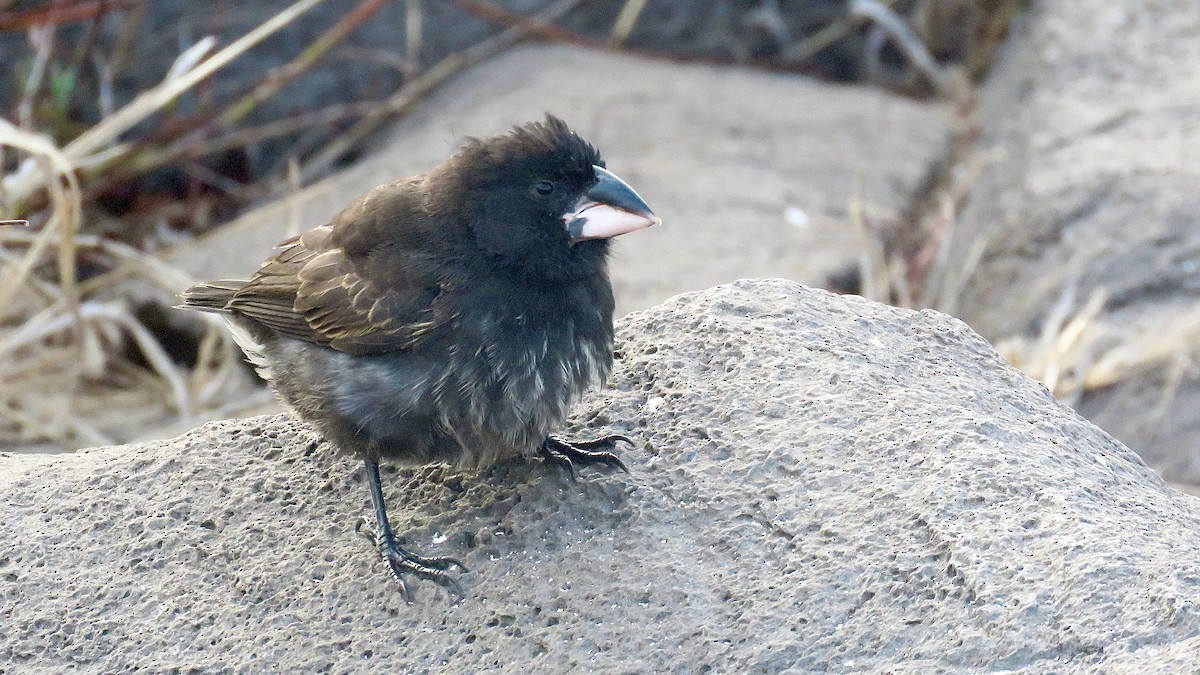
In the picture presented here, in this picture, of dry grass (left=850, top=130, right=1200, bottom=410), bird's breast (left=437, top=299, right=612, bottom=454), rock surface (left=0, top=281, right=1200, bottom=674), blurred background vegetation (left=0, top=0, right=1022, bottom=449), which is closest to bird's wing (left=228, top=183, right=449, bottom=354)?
bird's breast (left=437, top=299, right=612, bottom=454)

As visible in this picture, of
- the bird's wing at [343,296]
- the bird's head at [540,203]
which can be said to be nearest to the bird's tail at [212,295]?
the bird's wing at [343,296]

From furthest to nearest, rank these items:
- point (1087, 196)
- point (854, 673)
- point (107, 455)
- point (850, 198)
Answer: point (850, 198)
point (1087, 196)
point (107, 455)
point (854, 673)

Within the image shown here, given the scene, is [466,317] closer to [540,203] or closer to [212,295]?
[540,203]

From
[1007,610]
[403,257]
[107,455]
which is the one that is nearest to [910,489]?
[1007,610]

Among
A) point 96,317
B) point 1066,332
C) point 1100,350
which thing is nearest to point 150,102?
point 96,317

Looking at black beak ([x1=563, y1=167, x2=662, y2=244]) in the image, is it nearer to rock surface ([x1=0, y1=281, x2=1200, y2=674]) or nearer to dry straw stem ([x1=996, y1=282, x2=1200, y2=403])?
rock surface ([x1=0, y1=281, x2=1200, y2=674])

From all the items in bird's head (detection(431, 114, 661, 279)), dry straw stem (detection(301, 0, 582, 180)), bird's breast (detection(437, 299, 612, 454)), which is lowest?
dry straw stem (detection(301, 0, 582, 180))

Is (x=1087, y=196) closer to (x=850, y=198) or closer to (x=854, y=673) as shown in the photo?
(x=850, y=198)
